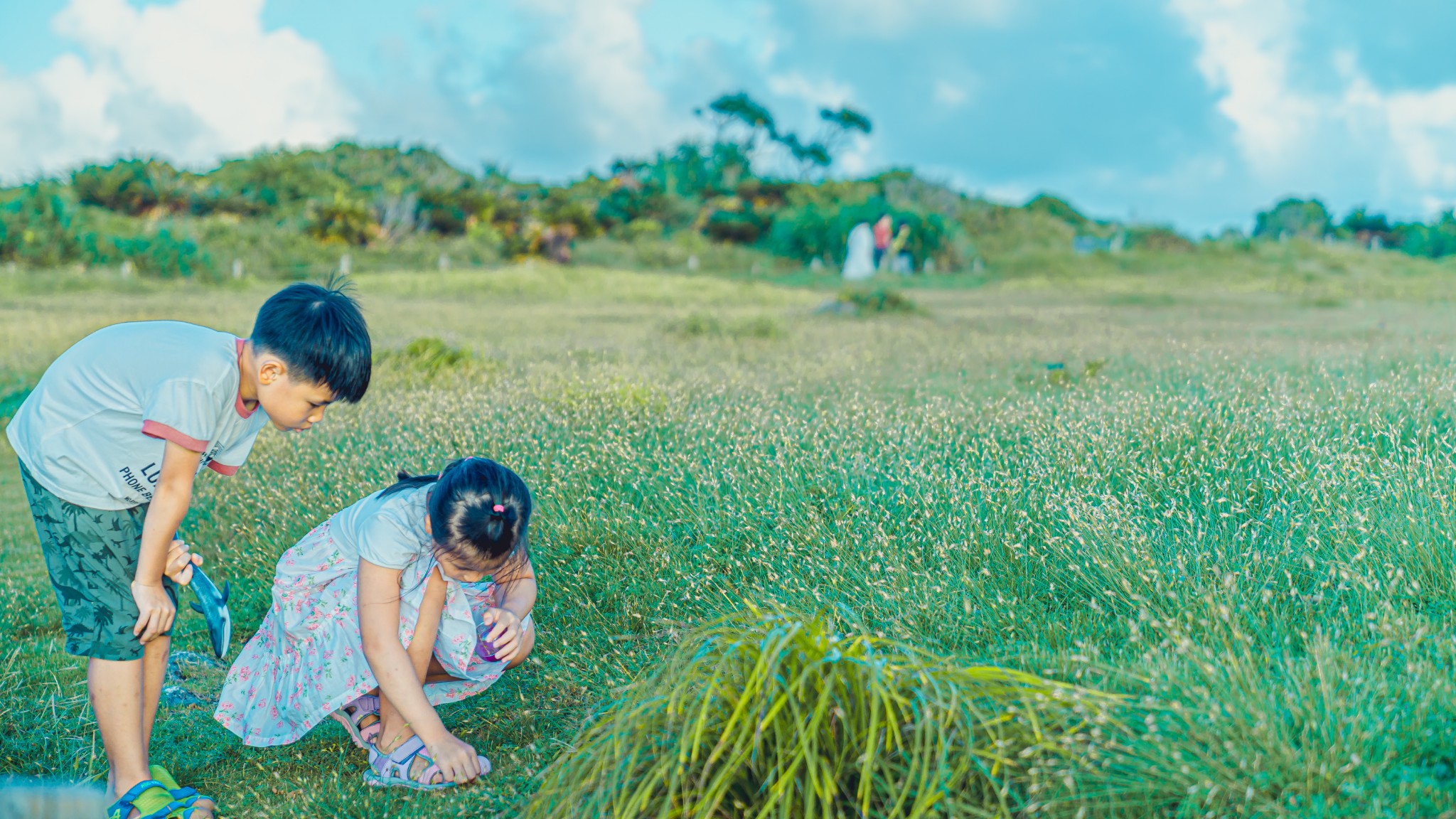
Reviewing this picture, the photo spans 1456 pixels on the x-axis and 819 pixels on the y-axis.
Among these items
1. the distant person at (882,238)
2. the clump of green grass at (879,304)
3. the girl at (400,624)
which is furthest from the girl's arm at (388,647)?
the distant person at (882,238)

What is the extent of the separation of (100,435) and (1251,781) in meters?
3.04

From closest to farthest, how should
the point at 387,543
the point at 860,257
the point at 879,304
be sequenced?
the point at 387,543, the point at 879,304, the point at 860,257

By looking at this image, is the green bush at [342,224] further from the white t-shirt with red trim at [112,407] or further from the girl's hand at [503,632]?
the girl's hand at [503,632]

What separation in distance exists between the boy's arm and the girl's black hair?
0.66 metres

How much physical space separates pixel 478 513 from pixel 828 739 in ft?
3.77

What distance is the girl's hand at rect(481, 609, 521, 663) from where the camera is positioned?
3.08 metres

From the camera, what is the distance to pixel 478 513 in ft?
8.87

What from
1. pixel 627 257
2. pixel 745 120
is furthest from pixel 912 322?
pixel 745 120

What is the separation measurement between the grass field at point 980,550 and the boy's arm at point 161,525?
679 mm

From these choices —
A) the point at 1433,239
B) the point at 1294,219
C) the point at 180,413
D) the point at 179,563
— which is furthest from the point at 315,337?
the point at 1294,219

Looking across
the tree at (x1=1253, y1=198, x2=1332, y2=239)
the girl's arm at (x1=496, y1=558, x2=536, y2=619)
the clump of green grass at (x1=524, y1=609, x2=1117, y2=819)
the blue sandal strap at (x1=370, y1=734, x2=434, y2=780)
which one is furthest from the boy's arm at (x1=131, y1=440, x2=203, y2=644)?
the tree at (x1=1253, y1=198, x2=1332, y2=239)

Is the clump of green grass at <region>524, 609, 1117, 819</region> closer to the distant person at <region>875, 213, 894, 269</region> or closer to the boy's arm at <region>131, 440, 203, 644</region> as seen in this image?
the boy's arm at <region>131, 440, 203, 644</region>

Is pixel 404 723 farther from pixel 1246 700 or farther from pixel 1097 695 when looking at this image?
pixel 1246 700

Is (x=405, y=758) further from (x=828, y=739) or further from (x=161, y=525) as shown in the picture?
(x=828, y=739)
